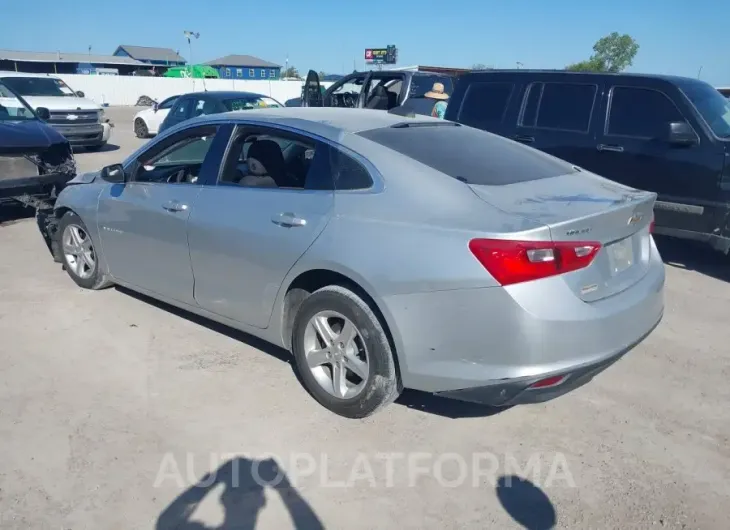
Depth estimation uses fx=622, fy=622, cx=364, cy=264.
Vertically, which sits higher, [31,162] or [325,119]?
[325,119]

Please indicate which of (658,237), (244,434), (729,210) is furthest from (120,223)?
(658,237)

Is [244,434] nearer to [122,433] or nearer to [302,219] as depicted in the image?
[122,433]

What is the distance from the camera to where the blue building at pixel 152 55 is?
3477 inches

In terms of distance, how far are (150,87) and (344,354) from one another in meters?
46.5

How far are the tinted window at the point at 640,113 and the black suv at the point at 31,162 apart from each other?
6629 mm

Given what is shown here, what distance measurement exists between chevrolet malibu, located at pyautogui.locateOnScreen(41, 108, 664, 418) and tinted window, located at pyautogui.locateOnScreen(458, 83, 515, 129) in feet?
10.5

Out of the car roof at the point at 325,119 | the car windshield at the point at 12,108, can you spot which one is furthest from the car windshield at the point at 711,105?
the car windshield at the point at 12,108

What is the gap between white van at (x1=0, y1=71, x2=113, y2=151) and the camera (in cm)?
1455

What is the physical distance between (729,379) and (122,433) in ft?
12.3

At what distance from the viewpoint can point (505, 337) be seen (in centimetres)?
283

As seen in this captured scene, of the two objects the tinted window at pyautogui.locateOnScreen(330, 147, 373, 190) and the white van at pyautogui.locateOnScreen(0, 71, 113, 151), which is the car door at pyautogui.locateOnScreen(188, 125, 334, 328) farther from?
the white van at pyautogui.locateOnScreen(0, 71, 113, 151)

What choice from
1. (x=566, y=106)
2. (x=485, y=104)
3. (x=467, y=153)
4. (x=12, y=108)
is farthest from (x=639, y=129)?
(x=12, y=108)

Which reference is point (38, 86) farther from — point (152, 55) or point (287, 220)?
point (152, 55)

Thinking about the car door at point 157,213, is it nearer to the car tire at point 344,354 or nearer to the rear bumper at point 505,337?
the car tire at point 344,354
